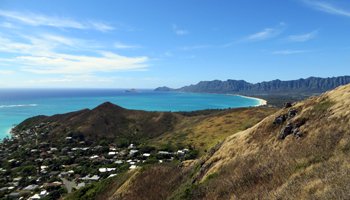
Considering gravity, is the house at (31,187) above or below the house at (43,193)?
below

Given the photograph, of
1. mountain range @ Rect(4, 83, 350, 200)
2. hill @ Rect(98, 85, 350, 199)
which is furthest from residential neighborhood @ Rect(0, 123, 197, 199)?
hill @ Rect(98, 85, 350, 199)

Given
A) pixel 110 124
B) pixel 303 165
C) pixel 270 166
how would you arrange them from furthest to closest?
pixel 110 124 → pixel 270 166 → pixel 303 165

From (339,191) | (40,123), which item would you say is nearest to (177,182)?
(339,191)

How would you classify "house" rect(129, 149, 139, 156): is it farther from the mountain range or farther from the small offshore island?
the mountain range

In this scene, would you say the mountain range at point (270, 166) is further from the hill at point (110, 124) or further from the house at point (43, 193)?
the hill at point (110, 124)

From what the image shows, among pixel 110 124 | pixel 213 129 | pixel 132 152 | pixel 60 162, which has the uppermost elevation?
pixel 213 129

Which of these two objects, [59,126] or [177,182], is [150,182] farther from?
[59,126]

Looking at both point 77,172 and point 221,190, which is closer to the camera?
point 221,190

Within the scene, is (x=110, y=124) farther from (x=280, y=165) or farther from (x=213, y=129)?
(x=280, y=165)

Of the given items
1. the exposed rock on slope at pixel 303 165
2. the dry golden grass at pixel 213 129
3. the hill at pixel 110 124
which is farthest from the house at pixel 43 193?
the hill at pixel 110 124

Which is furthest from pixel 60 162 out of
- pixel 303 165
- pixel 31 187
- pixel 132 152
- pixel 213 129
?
pixel 303 165

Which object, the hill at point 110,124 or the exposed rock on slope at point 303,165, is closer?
the exposed rock on slope at point 303,165
